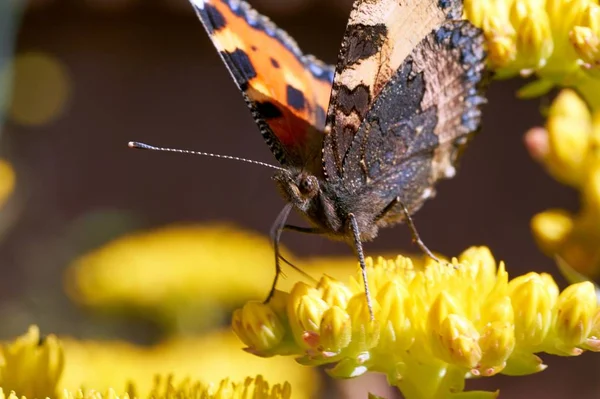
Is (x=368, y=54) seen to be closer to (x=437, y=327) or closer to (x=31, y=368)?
(x=437, y=327)

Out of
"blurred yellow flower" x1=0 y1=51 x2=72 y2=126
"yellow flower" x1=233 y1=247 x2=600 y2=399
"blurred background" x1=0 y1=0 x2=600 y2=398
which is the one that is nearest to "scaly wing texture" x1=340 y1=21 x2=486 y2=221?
"yellow flower" x1=233 y1=247 x2=600 y2=399

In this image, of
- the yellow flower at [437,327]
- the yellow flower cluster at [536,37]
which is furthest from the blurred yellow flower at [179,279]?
the yellow flower at [437,327]

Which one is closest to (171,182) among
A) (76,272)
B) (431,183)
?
(76,272)

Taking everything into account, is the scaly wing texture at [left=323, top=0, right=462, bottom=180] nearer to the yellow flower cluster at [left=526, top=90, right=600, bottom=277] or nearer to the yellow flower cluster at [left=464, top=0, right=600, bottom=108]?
the yellow flower cluster at [left=464, top=0, right=600, bottom=108]

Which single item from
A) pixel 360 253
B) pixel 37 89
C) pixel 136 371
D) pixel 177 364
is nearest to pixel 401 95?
pixel 360 253

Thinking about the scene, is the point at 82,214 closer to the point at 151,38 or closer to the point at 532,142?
the point at 151,38

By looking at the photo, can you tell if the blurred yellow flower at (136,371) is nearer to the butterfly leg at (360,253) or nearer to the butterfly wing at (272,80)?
the butterfly leg at (360,253)

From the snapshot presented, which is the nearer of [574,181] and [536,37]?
[536,37]
